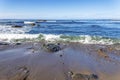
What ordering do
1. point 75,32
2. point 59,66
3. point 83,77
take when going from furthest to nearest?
point 75,32 < point 59,66 < point 83,77

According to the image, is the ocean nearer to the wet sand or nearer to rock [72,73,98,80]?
the wet sand

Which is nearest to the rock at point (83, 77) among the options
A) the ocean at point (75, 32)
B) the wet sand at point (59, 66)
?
the wet sand at point (59, 66)

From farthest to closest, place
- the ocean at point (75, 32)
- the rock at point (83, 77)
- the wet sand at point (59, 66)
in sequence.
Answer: the ocean at point (75, 32) → the wet sand at point (59, 66) → the rock at point (83, 77)

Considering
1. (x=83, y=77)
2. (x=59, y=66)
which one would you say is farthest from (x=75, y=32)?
(x=83, y=77)

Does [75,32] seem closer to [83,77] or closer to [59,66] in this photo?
[59,66]

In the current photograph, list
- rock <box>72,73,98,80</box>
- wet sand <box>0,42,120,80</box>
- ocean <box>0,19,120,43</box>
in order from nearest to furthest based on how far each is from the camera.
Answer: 1. rock <box>72,73,98,80</box>
2. wet sand <box>0,42,120,80</box>
3. ocean <box>0,19,120,43</box>

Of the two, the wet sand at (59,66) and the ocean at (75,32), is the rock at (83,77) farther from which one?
the ocean at (75,32)

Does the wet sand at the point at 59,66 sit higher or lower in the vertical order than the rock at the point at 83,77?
lower

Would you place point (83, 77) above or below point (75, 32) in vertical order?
above

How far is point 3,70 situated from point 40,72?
4.50 feet

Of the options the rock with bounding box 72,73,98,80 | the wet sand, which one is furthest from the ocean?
the rock with bounding box 72,73,98,80

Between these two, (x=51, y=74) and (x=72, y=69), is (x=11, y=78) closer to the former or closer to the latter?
(x=51, y=74)

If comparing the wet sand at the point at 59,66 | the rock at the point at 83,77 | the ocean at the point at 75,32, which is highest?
the rock at the point at 83,77

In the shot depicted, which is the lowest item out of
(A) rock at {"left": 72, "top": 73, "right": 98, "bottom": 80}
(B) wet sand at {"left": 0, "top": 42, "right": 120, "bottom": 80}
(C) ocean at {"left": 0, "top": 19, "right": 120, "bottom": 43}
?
(C) ocean at {"left": 0, "top": 19, "right": 120, "bottom": 43}
